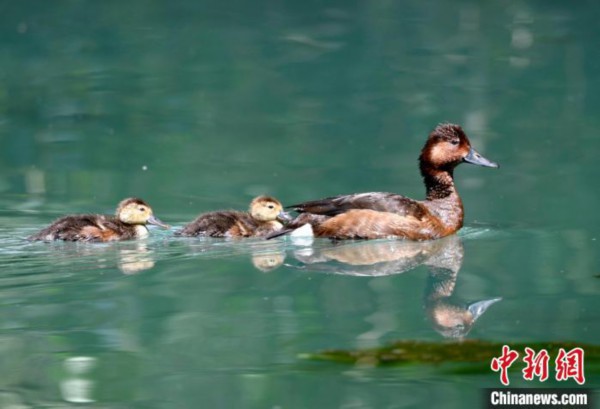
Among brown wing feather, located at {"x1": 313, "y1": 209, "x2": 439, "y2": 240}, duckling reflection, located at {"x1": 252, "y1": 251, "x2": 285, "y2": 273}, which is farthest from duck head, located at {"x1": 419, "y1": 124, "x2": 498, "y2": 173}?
duckling reflection, located at {"x1": 252, "y1": 251, "x2": 285, "y2": 273}

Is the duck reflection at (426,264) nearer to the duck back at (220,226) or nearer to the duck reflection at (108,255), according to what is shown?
the duck back at (220,226)

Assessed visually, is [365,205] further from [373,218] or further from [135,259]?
[135,259]

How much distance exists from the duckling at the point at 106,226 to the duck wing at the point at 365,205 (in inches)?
39.6

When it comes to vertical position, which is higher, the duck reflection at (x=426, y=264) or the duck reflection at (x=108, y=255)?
the duck reflection at (x=108, y=255)

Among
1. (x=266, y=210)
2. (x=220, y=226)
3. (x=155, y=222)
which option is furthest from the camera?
(x=266, y=210)

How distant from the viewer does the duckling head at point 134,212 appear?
1010cm

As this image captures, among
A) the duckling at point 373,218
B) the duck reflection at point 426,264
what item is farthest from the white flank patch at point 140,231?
the duck reflection at point 426,264

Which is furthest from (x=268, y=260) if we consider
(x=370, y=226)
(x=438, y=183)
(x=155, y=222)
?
(x=438, y=183)

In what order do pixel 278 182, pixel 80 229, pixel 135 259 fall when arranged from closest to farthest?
pixel 135 259 < pixel 80 229 < pixel 278 182

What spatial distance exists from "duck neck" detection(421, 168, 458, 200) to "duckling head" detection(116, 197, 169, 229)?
195 cm

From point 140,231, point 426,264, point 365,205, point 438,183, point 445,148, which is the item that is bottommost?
point 426,264

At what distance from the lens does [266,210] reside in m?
10.4

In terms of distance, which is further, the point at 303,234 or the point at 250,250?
the point at 303,234

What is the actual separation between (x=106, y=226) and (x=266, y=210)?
1.13 meters
